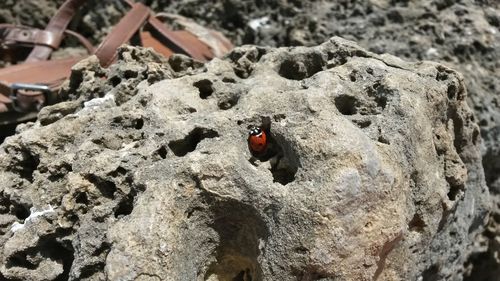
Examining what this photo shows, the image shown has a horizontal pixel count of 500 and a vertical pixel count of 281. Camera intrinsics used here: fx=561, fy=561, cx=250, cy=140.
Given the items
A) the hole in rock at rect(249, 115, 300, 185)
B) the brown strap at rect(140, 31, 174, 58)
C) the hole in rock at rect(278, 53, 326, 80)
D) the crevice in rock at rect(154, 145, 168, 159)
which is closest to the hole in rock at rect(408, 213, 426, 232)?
the hole in rock at rect(249, 115, 300, 185)

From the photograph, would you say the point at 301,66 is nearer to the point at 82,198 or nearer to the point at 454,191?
the point at 454,191

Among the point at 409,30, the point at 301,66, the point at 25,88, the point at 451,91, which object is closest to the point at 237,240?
the point at 301,66

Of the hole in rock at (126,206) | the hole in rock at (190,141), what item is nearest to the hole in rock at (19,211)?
the hole in rock at (126,206)

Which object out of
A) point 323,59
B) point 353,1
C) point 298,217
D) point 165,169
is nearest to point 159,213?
point 165,169

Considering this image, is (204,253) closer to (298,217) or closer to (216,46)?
(298,217)

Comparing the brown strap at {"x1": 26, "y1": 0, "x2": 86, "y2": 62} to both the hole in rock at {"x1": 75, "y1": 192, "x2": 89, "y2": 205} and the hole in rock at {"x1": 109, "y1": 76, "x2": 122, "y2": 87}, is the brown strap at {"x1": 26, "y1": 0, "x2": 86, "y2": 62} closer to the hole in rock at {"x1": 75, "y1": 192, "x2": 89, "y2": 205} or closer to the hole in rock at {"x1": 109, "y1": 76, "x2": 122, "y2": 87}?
the hole in rock at {"x1": 109, "y1": 76, "x2": 122, "y2": 87}

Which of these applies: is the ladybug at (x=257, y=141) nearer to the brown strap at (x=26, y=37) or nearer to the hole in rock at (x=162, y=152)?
the hole in rock at (x=162, y=152)
